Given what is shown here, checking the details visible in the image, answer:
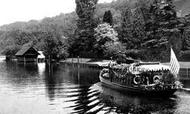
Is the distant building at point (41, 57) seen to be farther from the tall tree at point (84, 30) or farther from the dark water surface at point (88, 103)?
the dark water surface at point (88, 103)

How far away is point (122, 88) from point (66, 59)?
9941 centimetres

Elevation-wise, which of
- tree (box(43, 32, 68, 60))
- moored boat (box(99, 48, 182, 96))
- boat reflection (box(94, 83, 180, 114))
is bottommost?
boat reflection (box(94, 83, 180, 114))

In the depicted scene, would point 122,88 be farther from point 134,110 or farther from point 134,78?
point 134,110

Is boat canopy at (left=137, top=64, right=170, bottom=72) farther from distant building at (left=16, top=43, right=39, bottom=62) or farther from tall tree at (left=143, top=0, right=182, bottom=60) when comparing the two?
distant building at (left=16, top=43, right=39, bottom=62)

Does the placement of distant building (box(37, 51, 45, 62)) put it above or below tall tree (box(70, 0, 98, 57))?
below

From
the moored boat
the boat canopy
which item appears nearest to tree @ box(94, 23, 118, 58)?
the moored boat

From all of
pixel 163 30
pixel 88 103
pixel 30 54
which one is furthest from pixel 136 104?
pixel 30 54

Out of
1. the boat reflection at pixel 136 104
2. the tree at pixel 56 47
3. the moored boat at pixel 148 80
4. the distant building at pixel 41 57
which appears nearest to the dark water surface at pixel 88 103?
the boat reflection at pixel 136 104

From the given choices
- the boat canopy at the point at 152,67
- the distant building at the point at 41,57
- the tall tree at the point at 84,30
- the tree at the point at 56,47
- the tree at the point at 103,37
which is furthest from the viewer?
the distant building at the point at 41,57

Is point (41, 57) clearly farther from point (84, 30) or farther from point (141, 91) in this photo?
point (141, 91)

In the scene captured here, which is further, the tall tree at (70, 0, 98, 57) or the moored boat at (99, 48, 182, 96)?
the tall tree at (70, 0, 98, 57)

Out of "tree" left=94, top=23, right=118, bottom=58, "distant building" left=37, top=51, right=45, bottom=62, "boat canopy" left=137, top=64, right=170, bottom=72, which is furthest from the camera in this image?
"distant building" left=37, top=51, right=45, bottom=62

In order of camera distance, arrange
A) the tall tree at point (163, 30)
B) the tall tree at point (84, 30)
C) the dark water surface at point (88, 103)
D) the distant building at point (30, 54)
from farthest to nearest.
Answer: the distant building at point (30, 54) < the tall tree at point (84, 30) < the tall tree at point (163, 30) < the dark water surface at point (88, 103)

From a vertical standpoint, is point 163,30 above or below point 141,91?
above
